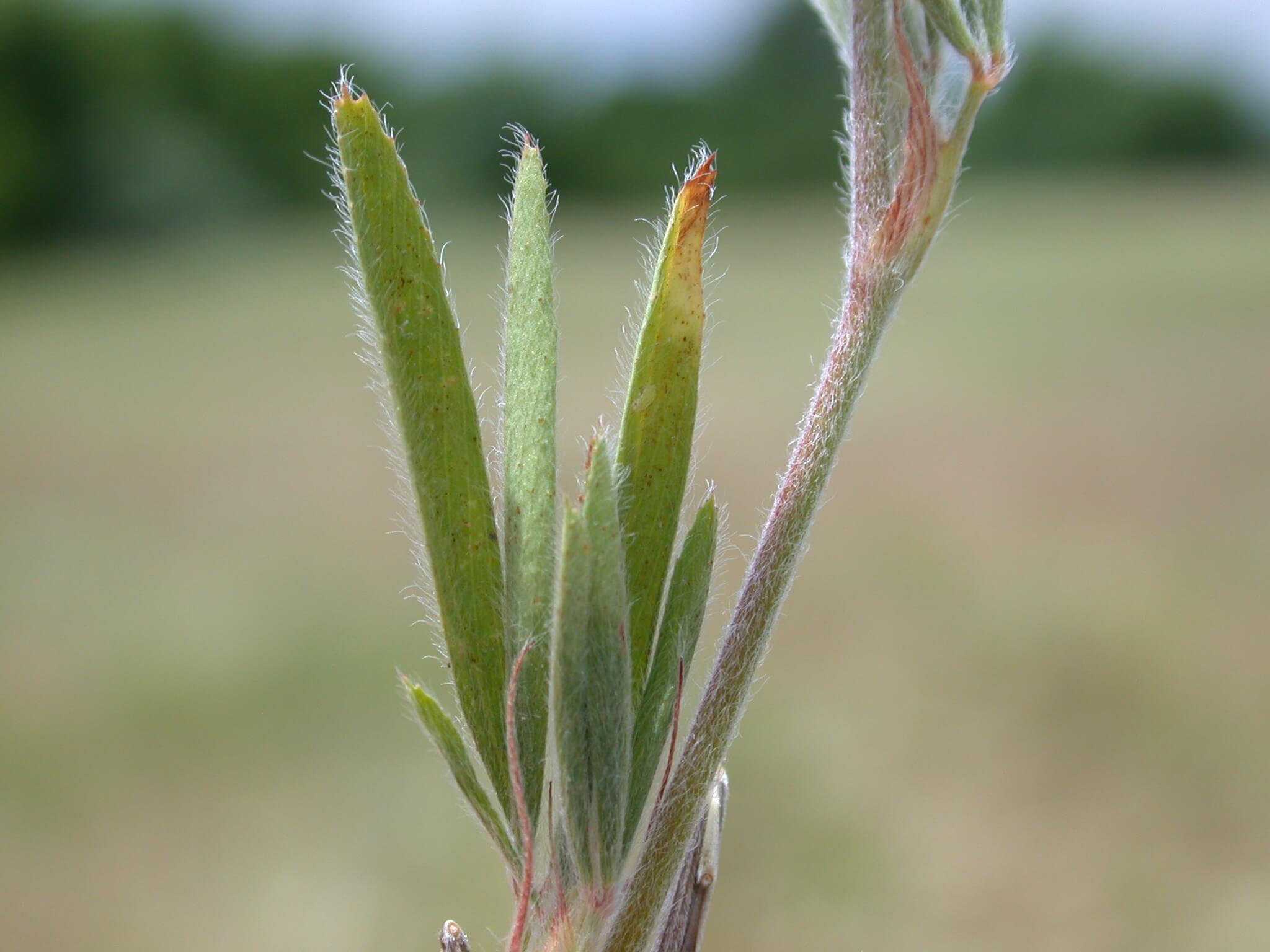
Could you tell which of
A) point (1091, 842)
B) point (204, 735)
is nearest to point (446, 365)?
point (1091, 842)

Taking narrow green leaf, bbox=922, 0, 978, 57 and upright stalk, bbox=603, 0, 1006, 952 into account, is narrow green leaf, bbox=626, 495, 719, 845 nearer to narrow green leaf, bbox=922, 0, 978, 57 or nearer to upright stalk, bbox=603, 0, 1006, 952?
upright stalk, bbox=603, 0, 1006, 952

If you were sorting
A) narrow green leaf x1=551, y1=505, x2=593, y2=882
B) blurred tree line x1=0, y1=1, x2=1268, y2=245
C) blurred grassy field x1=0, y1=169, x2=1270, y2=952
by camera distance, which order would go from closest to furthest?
narrow green leaf x1=551, y1=505, x2=593, y2=882 < blurred grassy field x1=0, y1=169, x2=1270, y2=952 < blurred tree line x1=0, y1=1, x2=1268, y2=245

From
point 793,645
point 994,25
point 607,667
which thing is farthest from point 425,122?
point 607,667

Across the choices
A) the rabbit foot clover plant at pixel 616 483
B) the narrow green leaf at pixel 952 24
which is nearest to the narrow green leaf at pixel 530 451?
the rabbit foot clover plant at pixel 616 483

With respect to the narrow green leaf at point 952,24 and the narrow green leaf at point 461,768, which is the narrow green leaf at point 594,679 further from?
the narrow green leaf at point 952,24

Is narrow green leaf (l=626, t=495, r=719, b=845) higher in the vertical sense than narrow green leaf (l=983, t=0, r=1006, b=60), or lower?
lower

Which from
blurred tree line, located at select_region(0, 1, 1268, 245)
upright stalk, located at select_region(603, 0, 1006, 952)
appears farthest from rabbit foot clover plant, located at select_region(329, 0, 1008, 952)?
blurred tree line, located at select_region(0, 1, 1268, 245)
